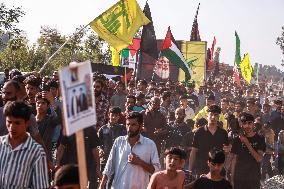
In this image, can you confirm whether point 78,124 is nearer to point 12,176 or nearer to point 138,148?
point 12,176

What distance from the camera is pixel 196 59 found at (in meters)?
20.6

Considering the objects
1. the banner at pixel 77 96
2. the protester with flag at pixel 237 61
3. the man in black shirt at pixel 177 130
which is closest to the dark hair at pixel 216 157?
the banner at pixel 77 96

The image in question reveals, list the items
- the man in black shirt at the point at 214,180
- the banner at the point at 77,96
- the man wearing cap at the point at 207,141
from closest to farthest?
the banner at the point at 77,96 < the man in black shirt at the point at 214,180 < the man wearing cap at the point at 207,141

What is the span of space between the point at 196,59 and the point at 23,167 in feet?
55.8

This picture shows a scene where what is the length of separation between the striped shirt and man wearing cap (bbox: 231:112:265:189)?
3.63 m

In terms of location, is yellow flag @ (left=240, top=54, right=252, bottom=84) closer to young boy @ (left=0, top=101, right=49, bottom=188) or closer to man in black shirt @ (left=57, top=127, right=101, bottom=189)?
man in black shirt @ (left=57, top=127, right=101, bottom=189)

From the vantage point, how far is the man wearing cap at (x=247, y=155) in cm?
705

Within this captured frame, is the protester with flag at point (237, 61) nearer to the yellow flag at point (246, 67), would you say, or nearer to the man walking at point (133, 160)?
the yellow flag at point (246, 67)

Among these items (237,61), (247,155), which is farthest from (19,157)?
(237,61)

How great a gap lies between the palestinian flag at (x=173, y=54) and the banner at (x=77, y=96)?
11607 mm

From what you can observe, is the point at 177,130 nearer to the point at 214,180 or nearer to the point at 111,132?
the point at 111,132

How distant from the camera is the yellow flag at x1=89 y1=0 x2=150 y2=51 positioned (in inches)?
440

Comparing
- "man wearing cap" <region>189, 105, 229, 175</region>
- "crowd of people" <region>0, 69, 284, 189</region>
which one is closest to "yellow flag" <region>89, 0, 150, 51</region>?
"crowd of people" <region>0, 69, 284, 189</region>

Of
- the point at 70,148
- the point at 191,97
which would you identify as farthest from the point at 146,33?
the point at 70,148
